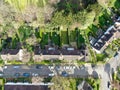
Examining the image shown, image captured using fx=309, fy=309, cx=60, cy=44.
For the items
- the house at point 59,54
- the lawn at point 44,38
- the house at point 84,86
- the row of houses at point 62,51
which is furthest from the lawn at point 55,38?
the house at point 84,86

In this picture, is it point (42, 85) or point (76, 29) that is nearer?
point (42, 85)

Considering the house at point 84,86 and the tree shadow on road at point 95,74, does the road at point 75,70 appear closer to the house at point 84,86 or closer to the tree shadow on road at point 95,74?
the tree shadow on road at point 95,74

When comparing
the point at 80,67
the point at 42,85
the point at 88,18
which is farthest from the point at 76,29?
the point at 42,85

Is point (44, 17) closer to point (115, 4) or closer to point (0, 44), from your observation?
point (0, 44)

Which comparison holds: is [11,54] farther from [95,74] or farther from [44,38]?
[95,74]

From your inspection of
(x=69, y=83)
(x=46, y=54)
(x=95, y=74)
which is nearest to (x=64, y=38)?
(x=46, y=54)

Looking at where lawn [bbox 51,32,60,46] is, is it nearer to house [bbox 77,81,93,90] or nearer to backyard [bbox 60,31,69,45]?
backyard [bbox 60,31,69,45]

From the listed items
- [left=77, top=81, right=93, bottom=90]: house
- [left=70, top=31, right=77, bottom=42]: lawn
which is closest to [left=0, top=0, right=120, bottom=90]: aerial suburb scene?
[left=77, top=81, right=93, bottom=90]: house

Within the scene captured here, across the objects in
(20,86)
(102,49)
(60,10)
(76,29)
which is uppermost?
(60,10)
